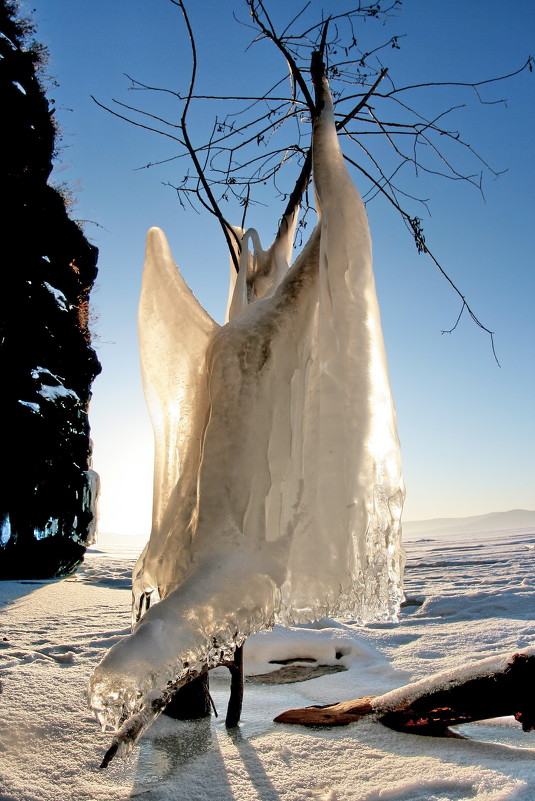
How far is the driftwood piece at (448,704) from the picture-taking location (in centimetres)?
118

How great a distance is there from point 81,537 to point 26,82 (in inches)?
215

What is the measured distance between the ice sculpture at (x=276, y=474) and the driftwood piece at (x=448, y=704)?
1.16 feet

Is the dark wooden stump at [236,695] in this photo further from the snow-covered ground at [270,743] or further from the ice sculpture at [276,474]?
the ice sculpture at [276,474]

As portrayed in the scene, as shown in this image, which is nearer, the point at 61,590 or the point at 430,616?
the point at 430,616

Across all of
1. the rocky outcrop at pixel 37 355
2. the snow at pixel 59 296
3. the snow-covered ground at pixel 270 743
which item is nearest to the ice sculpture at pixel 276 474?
the snow-covered ground at pixel 270 743

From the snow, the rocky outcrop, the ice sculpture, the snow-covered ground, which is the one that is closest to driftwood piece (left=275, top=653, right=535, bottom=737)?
the snow-covered ground

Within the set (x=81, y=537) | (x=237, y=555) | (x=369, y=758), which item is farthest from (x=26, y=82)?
(x=369, y=758)

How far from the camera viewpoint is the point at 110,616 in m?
3.15

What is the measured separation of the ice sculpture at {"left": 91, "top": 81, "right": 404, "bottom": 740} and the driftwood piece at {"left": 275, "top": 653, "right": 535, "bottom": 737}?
353 mm

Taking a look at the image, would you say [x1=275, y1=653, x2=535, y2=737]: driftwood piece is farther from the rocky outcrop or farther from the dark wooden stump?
the rocky outcrop

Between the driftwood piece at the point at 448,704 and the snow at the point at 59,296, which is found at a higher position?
the snow at the point at 59,296

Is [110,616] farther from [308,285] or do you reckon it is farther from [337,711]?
[308,285]

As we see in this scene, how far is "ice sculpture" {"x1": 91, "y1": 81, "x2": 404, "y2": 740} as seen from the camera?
0.99 meters

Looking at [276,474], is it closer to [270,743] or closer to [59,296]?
[270,743]
